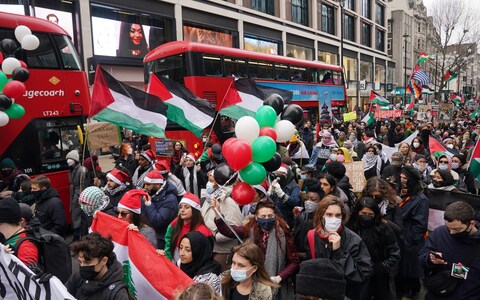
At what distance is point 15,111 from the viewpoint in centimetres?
664

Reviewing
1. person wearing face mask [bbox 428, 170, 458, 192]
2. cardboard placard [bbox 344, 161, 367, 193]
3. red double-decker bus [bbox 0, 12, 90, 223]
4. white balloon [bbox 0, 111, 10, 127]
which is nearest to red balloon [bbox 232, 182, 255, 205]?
person wearing face mask [bbox 428, 170, 458, 192]

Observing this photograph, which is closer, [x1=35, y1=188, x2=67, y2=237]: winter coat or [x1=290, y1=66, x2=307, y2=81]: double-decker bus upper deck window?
[x1=35, y1=188, x2=67, y2=237]: winter coat

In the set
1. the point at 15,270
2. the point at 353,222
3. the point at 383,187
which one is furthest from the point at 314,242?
the point at 15,270

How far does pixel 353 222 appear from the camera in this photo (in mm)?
3988

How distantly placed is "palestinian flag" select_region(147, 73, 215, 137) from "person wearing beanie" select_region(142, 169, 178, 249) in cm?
143

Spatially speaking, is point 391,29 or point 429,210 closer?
point 429,210

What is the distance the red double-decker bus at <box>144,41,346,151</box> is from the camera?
460 inches

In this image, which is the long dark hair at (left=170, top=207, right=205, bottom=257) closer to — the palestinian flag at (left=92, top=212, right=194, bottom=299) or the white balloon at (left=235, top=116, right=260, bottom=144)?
the palestinian flag at (left=92, top=212, right=194, bottom=299)

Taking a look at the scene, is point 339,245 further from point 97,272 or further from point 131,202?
point 131,202

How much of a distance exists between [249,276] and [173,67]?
1002 cm

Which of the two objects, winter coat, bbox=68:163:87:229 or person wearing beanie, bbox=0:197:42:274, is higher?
person wearing beanie, bbox=0:197:42:274

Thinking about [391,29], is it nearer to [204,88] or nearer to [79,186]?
[204,88]

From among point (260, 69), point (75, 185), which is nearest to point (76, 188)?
point (75, 185)

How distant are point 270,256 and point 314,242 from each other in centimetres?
43
